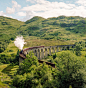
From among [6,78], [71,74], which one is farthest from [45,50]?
[71,74]

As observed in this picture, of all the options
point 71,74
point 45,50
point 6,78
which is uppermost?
point 71,74

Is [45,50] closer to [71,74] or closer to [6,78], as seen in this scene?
[6,78]

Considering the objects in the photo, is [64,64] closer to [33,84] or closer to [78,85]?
[78,85]

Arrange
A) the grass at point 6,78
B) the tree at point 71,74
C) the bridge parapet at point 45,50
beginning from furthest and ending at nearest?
the bridge parapet at point 45,50 → the grass at point 6,78 → the tree at point 71,74

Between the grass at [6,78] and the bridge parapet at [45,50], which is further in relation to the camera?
the bridge parapet at [45,50]

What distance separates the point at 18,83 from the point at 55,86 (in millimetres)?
11015

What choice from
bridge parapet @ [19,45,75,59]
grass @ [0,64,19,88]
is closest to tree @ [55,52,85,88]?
grass @ [0,64,19,88]

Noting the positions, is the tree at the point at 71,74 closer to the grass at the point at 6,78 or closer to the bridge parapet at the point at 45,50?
the grass at the point at 6,78

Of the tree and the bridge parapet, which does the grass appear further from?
the bridge parapet

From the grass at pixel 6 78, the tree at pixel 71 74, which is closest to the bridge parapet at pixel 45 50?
the grass at pixel 6 78

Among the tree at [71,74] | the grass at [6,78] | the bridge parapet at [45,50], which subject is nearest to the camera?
the tree at [71,74]

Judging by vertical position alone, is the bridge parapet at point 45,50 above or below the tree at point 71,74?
below

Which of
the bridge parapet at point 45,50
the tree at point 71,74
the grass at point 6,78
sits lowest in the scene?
the grass at point 6,78

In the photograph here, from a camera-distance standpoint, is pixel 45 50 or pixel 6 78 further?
pixel 45 50
